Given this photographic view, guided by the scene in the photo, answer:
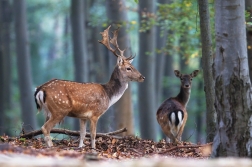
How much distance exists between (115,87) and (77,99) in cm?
129

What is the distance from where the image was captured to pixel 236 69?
773 cm

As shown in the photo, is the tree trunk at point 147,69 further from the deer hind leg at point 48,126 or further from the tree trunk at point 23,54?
the deer hind leg at point 48,126

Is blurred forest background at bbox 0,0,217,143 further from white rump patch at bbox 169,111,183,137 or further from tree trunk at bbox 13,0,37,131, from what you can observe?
white rump patch at bbox 169,111,183,137

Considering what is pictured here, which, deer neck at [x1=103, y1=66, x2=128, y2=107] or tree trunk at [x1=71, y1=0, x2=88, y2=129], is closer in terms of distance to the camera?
deer neck at [x1=103, y1=66, x2=128, y2=107]

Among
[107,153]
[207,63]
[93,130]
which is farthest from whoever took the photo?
[207,63]

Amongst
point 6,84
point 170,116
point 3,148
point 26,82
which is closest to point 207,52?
point 170,116

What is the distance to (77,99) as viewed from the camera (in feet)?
33.1

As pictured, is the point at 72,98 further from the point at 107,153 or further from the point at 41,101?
the point at 107,153

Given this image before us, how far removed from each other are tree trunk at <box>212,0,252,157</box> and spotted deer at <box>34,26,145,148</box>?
10.0ft

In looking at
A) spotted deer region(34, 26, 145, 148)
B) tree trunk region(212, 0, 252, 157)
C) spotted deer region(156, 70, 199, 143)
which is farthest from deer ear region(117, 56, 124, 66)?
tree trunk region(212, 0, 252, 157)

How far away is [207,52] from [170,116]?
2.06 meters

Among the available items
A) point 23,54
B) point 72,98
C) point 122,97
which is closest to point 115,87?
point 72,98

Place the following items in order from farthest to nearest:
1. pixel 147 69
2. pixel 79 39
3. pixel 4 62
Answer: pixel 4 62 → pixel 79 39 → pixel 147 69

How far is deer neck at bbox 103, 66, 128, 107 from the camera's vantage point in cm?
1101
